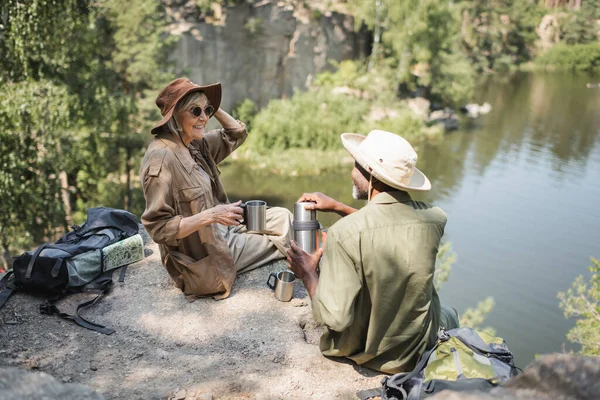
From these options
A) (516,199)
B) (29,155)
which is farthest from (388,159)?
(516,199)

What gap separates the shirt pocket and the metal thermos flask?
2.27ft

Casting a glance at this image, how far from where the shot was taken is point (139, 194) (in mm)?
16469

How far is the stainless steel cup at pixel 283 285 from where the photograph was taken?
4141 mm

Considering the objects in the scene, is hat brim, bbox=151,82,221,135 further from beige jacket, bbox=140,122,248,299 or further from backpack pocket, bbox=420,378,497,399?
backpack pocket, bbox=420,378,497,399

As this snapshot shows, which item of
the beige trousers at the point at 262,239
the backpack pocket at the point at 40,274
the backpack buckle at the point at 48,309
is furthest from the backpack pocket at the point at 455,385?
the backpack pocket at the point at 40,274

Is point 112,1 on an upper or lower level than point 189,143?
upper

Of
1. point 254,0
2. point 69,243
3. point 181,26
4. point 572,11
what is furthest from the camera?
point 572,11

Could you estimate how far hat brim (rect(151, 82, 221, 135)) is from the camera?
12.3 feet

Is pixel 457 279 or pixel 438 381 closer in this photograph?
pixel 438 381

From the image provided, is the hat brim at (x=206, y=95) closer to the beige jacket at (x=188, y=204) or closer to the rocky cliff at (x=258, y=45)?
the beige jacket at (x=188, y=204)

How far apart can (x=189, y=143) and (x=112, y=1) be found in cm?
1248

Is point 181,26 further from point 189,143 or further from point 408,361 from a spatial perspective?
point 408,361

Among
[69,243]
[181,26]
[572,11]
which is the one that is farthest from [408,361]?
[572,11]

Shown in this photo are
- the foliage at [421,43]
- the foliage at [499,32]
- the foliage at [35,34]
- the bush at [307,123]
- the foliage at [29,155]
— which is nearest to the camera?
the foliage at [35,34]
